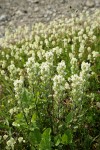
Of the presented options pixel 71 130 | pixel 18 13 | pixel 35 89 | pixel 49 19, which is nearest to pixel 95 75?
pixel 35 89

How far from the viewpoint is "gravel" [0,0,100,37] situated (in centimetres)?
1783

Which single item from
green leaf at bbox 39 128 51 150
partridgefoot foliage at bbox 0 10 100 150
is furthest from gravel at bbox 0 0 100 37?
green leaf at bbox 39 128 51 150

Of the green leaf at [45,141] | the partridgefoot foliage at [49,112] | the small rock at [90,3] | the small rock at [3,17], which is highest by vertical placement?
the small rock at [3,17]

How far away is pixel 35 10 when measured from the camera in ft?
63.2

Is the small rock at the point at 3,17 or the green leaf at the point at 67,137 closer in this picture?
the green leaf at the point at 67,137

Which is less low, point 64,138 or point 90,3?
point 90,3

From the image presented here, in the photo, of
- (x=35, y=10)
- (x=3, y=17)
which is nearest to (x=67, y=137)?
(x=3, y=17)

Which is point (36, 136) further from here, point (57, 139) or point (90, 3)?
point (90, 3)

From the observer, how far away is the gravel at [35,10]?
17.8m

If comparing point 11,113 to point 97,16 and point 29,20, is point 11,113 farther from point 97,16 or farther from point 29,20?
point 29,20

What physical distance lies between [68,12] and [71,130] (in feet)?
40.8

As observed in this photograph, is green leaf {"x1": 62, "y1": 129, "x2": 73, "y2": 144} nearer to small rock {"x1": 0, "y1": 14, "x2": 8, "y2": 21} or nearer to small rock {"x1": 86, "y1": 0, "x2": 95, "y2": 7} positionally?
small rock {"x1": 86, "y1": 0, "x2": 95, "y2": 7}

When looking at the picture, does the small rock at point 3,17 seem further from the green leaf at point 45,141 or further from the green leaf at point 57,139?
the green leaf at point 45,141

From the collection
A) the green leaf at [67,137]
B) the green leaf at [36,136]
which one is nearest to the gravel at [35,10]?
the green leaf at [36,136]
